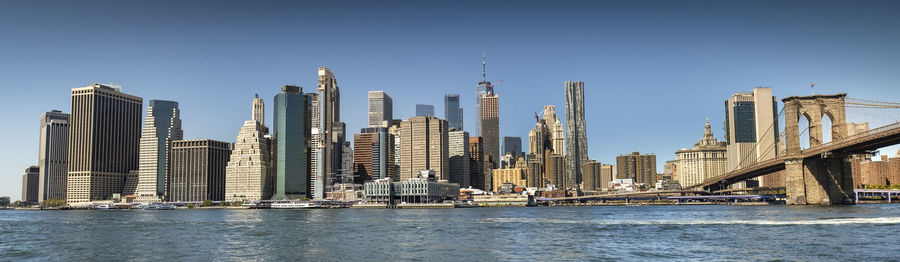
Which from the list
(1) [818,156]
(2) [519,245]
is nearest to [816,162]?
(1) [818,156]

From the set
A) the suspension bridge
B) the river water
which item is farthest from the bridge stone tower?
the river water

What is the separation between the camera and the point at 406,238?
52750mm

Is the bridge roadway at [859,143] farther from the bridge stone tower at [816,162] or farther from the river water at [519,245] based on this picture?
the river water at [519,245]

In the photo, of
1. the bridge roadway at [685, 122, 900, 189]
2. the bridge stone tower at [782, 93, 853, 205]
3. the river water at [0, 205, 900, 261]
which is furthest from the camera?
the bridge stone tower at [782, 93, 853, 205]

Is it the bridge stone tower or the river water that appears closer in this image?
the river water

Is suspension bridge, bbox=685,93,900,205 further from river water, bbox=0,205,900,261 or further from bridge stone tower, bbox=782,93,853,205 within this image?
river water, bbox=0,205,900,261

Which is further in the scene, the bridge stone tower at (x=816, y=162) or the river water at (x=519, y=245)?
the bridge stone tower at (x=816, y=162)

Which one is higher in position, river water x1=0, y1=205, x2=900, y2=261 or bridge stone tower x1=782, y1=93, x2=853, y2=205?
bridge stone tower x1=782, y1=93, x2=853, y2=205

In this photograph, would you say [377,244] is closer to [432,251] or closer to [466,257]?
[432,251]

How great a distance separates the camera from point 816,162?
90.8 metres

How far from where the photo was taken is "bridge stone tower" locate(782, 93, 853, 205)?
3546 inches

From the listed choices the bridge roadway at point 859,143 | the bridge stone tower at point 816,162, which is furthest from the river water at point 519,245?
the bridge stone tower at point 816,162

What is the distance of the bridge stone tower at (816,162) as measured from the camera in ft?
295

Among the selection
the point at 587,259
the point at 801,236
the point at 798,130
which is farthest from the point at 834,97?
the point at 587,259
